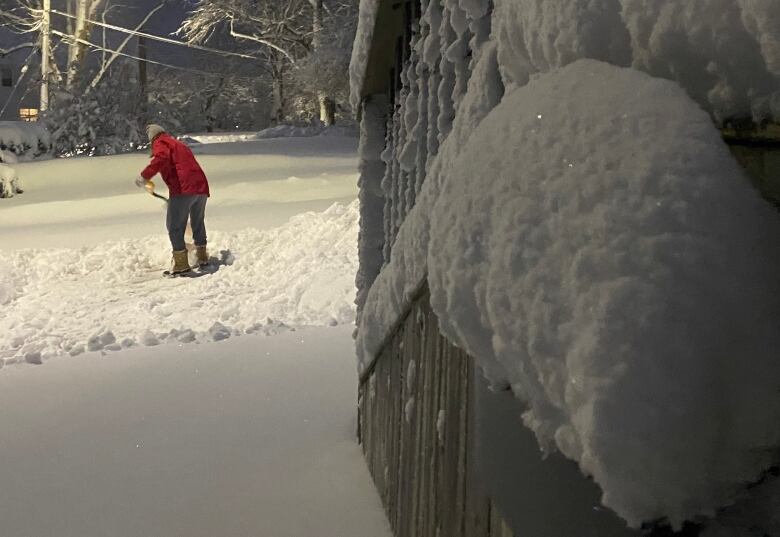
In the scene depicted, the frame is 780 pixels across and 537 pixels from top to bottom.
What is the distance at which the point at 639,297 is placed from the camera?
91 cm

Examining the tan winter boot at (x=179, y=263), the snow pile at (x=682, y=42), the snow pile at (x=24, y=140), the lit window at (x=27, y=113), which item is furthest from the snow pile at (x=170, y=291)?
the lit window at (x=27, y=113)

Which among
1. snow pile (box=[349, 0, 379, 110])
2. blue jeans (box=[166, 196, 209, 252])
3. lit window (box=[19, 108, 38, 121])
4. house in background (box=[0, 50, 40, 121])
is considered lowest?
blue jeans (box=[166, 196, 209, 252])

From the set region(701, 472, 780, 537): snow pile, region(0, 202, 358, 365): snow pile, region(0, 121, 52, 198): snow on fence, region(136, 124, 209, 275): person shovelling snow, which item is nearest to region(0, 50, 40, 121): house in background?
region(0, 121, 52, 198): snow on fence

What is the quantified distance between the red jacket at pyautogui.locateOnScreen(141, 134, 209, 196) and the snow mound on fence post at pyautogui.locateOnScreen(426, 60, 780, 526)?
7848 mm

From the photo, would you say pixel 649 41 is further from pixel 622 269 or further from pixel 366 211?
pixel 366 211

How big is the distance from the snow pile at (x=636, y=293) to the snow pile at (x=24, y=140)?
16654 mm

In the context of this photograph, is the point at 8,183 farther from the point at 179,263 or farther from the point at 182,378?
the point at 182,378

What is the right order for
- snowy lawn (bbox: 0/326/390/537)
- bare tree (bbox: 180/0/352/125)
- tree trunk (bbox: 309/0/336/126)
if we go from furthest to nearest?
1. bare tree (bbox: 180/0/352/125)
2. tree trunk (bbox: 309/0/336/126)
3. snowy lawn (bbox: 0/326/390/537)

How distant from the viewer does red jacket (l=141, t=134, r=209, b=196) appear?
27.9 ft

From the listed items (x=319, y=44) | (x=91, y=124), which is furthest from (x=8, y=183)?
(x=319, y=44)

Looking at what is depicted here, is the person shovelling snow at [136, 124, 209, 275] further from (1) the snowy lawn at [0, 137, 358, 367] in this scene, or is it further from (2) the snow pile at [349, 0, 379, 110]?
(2) the snow pile at [349, 0, 379, 110]

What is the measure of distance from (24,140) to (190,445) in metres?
14.4

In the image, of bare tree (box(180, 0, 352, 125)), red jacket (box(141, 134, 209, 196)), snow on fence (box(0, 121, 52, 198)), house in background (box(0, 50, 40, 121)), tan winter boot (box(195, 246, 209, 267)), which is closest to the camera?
red jacket (box(141, 134, 209, 196))

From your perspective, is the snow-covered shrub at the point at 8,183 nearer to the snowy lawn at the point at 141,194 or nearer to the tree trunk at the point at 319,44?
the snowy lawn at the point at 141,194
